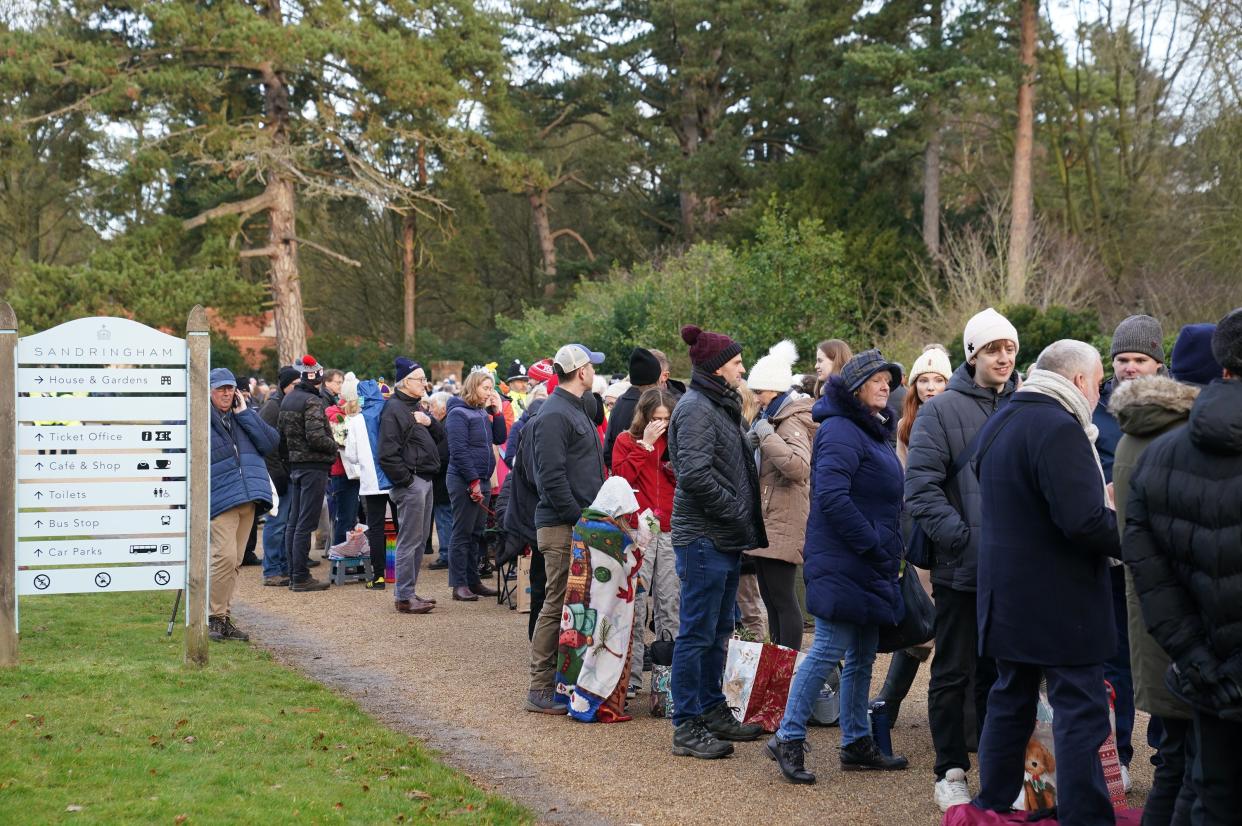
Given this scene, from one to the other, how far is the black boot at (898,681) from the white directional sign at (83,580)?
479cm

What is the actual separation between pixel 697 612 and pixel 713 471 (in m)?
0.76

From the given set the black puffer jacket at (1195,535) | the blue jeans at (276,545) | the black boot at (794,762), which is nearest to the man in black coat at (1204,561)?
the black puffer jacket at (1195,535)

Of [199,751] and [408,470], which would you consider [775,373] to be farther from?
[199,751]

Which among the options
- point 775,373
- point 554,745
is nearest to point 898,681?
point 554,745

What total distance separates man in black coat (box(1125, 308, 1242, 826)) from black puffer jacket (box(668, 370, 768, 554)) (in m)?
2.59

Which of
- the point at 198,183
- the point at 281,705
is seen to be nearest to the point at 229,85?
the point at 198,183

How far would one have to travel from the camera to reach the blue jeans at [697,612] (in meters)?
6.71

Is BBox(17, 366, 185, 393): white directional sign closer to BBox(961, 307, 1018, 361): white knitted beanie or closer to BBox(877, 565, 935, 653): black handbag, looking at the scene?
BBox(877, 565, 935, 653): black handbag

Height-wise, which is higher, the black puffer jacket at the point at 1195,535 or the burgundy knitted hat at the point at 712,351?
the burgundy knitted hat at the point at 712,351

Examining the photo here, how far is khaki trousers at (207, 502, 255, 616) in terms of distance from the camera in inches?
390

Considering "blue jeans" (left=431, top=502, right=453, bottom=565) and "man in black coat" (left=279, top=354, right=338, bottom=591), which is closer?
"man in black coat" (left=279, top=354, right=338, bottom=591)

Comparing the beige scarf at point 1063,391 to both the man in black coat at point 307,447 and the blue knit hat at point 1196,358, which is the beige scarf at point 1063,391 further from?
the man in black coat at point 307,447

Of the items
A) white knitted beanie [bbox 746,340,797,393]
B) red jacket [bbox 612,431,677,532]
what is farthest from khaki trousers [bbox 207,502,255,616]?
white knitted beanie [bbox 746,340,797,393]

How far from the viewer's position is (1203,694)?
3.99 metres
